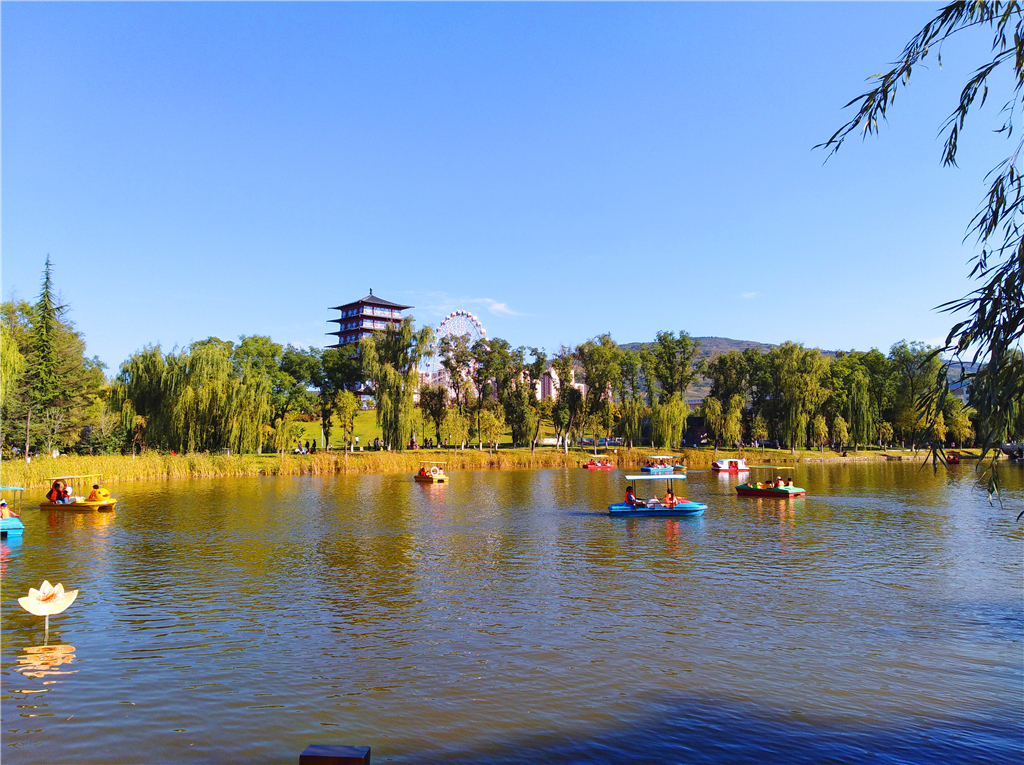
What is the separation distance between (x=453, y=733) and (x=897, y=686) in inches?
270

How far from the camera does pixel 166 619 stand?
14250 mm

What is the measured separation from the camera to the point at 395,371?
64.2 m

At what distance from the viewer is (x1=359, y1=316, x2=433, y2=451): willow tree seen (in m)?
63.1

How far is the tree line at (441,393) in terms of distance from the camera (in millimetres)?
51000

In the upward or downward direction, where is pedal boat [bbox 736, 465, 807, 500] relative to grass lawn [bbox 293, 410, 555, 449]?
downward

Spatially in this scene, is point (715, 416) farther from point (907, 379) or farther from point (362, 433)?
point (362, 433)

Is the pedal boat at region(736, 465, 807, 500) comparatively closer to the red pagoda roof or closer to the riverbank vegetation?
the riverbank vegetation

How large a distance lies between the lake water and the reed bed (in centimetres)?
1657

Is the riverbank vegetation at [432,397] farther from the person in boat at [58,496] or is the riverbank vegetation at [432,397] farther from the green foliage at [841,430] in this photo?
the person in boat at [58,496]

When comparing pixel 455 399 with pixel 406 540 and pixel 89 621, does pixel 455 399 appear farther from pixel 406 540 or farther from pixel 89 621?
pixel 89 621

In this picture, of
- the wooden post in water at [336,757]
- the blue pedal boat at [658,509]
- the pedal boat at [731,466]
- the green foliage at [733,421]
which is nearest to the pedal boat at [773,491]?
the blue pedal boat at [658,509]

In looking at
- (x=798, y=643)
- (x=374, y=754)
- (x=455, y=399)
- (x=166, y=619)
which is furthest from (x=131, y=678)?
(x=455, y=399)

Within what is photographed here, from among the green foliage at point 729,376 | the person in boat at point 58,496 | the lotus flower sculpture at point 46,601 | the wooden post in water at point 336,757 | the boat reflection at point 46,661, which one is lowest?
the boat reflection at point 46,661

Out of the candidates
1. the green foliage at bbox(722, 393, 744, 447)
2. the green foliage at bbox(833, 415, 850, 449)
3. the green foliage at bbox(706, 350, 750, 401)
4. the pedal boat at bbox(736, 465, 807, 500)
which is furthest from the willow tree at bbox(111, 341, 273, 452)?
the green foliage at bbox(833, 415, 850, 449)
